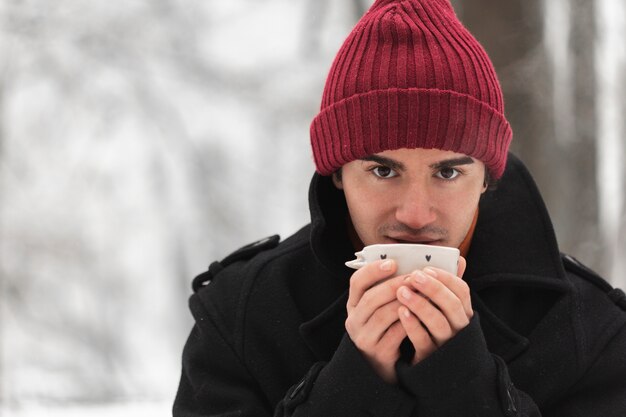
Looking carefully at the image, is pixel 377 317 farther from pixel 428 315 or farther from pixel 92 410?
pixel 92 410

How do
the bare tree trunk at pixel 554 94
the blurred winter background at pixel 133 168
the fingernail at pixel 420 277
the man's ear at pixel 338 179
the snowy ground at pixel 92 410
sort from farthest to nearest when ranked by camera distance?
1. the blurred winter background at pixel 133 168
2. the snowy ground at pixel 92 410
3. the bare tree trunk at pixel 554 94
4. the man's ear at pixel 338 179
5. the fingernail at pixel 420 277

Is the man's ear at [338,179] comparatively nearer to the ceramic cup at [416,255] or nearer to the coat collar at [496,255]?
the coat collar at [496,255]

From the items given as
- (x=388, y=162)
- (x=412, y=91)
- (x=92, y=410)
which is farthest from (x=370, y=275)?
(x=92, y=410)

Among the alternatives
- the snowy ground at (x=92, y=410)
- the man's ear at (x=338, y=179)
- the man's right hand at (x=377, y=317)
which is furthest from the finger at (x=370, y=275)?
the snowy ground at (x=92, y=410)

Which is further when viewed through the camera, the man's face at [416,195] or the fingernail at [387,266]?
the man's face at [416,195]

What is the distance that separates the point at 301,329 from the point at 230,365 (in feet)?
0.54

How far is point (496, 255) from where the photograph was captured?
1758 millimetres

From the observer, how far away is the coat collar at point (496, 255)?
5.55 ft

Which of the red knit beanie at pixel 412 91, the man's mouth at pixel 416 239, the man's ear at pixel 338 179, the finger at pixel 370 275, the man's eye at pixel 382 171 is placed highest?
the red knit beanie at pixel 412 91

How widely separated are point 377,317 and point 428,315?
87mm

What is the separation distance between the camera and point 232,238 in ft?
12.2

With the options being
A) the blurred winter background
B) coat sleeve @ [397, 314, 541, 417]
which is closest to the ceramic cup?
coat sleeve @ [397, 314, 541, 417]

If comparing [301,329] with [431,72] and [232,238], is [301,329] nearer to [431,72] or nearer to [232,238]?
[431,72]

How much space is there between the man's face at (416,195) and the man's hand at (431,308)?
0.46ft
